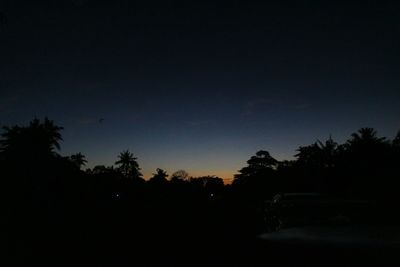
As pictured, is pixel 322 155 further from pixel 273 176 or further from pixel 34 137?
pixel 34 137

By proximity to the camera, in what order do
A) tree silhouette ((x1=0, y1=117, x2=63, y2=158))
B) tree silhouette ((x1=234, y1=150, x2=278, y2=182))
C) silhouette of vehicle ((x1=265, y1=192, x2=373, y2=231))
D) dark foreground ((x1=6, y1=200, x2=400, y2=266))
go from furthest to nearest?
tree silhouette ((x1=234, y1=150, x2=278, y2=182)), tree silhouette ((x1=0, y1=117, x2=63, y2=158)), silhouette of vehicle ((x1=265, y1=192, x2=373, y2=231)), dark foreground ((x1=6, y1=200, x2=400, y2=266))

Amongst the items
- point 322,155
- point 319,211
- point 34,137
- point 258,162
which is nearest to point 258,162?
point 258,162

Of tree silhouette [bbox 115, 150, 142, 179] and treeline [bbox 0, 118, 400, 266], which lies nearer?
treeline [bbox 0, 118, 400, 266]

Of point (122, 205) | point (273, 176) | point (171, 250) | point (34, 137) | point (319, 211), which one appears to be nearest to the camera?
point (319, 211)

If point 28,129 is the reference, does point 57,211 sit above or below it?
below

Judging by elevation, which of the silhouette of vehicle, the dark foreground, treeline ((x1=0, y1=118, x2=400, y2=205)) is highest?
treeline ((x1=0, y1=118, x2=400, y2=205))

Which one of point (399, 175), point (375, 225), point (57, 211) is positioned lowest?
point (375, 225)

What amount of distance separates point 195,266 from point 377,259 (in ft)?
10.0

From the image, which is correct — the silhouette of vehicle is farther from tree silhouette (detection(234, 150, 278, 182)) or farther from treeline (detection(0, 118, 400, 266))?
tree silhouette (detection(234, 150, 278, 182))

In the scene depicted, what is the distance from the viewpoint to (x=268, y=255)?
28.7ft

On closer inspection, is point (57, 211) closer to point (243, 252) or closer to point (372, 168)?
point (243, 252)

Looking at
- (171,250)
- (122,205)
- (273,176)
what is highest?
(273,176)

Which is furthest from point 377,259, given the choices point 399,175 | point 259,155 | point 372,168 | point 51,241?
point 259,155

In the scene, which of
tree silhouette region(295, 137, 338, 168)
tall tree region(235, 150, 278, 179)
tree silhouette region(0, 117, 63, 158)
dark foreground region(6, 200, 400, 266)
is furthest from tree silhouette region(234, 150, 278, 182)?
dark foreground region(6, 200, 400, 266)
